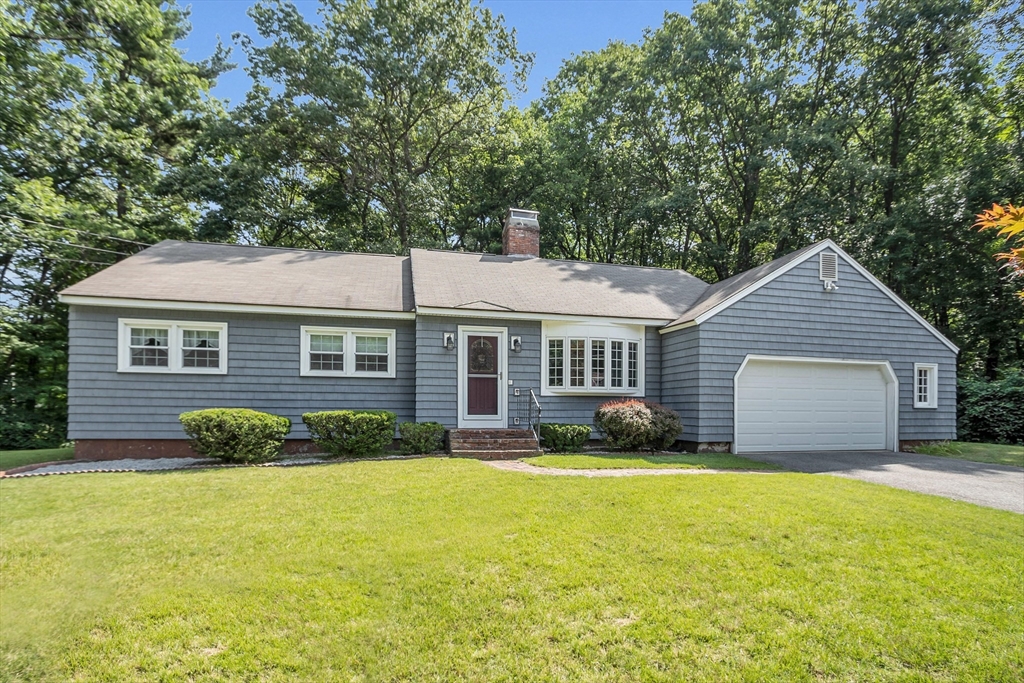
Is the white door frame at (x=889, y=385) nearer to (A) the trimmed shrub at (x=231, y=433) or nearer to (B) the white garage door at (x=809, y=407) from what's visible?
(B) the white garage door at (x=809, y=407)

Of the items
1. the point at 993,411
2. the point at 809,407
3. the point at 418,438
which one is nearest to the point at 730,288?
the point at 809,407

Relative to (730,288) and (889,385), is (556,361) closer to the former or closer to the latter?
(730,288)

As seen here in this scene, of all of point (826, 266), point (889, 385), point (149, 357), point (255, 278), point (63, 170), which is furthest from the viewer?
point (63, 170)

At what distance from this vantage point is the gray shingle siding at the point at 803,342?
12.0 metres

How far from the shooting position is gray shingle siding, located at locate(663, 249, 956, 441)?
12.0 meters

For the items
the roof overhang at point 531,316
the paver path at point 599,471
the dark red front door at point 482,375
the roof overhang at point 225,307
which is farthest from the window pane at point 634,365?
the roof overhang at point 225,307

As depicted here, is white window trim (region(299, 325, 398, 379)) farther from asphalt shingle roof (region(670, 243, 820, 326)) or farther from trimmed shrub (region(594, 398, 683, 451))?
asphalt shingle roof (region(670, 243, 820, 326))

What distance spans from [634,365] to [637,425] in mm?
2271

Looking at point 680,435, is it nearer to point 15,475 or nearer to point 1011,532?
point 1011,532

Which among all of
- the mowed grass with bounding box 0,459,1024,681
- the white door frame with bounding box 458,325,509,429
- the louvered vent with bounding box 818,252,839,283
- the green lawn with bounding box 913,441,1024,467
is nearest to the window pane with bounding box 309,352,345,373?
the white door frame with bounding box 458,325,509,429

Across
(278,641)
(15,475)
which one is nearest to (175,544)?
(278,641)

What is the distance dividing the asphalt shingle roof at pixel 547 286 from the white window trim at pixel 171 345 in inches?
165

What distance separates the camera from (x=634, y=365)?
43.2ft

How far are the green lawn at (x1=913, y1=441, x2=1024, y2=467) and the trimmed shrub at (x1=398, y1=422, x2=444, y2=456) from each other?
38.4 ft
